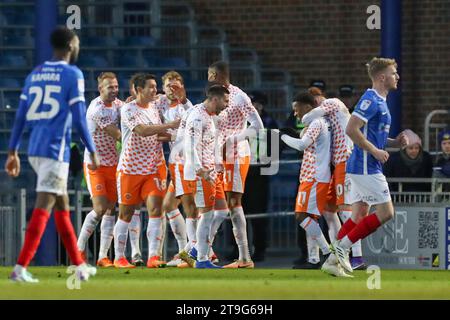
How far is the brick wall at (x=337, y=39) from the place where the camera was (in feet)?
82.8

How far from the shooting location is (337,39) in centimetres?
2595

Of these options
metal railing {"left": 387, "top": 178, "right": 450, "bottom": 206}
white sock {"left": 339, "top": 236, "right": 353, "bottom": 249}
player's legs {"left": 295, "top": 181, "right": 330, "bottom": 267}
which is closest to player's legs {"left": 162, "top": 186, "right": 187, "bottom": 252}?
player's legs {"left": 295, "top": 181, "right": 330, "bottom": 267}

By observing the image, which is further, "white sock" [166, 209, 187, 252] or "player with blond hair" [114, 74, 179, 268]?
"white sock" [166, 209, 187, 252]

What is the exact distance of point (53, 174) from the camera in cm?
1387

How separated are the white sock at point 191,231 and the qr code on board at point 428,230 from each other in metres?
2.73

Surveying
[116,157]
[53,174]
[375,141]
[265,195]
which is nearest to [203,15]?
[265,195]

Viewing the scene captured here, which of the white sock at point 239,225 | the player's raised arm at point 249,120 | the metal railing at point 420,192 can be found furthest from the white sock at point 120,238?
the metal railing at point 420,192

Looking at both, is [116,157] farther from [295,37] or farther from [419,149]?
[295,37]

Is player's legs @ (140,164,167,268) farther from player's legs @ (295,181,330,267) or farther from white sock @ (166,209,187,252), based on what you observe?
player's legs @ (295,181,330,267)

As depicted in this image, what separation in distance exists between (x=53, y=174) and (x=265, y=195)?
25.0 feet

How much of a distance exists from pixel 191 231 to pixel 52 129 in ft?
14.9

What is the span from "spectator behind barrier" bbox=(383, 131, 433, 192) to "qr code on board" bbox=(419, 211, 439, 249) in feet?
1.94

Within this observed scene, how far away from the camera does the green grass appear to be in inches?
531

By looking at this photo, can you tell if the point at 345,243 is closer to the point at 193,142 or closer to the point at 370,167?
the point at 370,167
